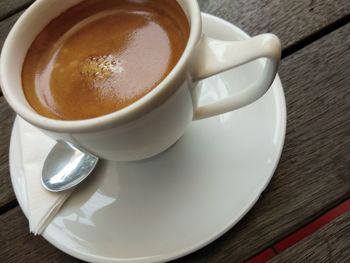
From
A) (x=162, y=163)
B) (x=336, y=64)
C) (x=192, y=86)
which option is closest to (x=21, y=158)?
(x=162, y=163)

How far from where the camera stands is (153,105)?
0.55 metres

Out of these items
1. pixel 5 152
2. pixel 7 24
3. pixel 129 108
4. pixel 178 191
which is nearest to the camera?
pixel 129 108

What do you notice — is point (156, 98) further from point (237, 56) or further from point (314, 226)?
point (314, 226)

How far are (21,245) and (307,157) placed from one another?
1.61ft

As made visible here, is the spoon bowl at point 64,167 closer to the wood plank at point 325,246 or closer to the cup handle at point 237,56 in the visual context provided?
the cup handle at point 237,56

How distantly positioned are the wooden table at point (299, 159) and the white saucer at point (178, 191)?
4 cm

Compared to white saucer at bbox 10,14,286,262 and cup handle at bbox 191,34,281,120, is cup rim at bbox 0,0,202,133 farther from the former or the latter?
white saucer at bbox 10,14,286,262

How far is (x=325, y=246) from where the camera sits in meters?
0.64

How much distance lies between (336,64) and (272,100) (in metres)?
0.14

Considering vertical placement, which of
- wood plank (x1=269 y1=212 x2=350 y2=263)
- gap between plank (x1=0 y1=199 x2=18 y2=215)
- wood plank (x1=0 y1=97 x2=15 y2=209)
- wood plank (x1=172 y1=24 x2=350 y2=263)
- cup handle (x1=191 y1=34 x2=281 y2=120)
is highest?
cup handle (x1=191 y1=34 x2=281 y2=120)

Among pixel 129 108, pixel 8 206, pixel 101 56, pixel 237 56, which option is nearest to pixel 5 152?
pixel 8 206

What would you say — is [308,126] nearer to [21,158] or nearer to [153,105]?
[153,105]

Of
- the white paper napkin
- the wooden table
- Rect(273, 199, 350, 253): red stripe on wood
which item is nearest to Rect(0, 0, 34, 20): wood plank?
the wooden table

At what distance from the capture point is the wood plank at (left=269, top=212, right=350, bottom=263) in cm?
63
